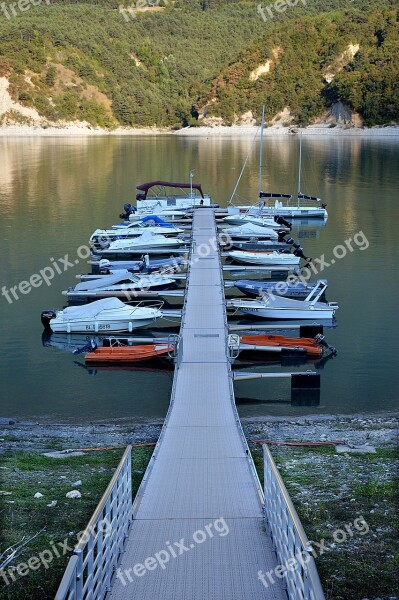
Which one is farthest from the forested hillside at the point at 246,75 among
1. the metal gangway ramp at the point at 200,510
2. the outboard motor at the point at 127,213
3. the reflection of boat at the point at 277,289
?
the metal gangway ramp at the point at 200,510

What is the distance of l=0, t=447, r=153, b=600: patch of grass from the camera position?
853 centimetres

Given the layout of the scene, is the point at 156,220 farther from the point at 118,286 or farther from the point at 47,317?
the point at 47,317

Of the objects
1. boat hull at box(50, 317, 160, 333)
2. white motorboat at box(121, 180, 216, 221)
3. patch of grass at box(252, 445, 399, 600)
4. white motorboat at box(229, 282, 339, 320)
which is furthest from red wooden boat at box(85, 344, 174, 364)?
white motorboat at box(121, 180, 216, 221)

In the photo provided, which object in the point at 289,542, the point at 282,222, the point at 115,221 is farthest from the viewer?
the point at 115,221

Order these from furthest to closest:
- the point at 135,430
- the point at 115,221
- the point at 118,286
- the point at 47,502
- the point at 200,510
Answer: the point at 115,221 → the point at 118,286 → the point at 135,430 → the point at 47,502 → the point at 200,510

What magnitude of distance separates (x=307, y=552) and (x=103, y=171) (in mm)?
77449

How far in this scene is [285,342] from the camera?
23312 millimetres

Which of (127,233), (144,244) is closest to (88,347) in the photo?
(144,244)

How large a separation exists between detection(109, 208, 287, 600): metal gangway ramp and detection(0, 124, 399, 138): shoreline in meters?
145

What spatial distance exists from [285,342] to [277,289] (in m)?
6.01

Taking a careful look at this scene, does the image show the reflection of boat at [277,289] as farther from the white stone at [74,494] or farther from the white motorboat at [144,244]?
the white stone at [74,494]

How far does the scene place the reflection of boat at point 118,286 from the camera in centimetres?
2889

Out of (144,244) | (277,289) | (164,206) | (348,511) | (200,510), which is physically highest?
(164,206)

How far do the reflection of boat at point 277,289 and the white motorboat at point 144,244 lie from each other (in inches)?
346
